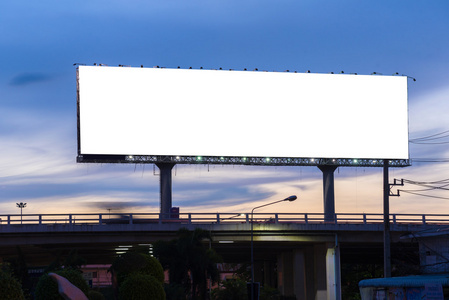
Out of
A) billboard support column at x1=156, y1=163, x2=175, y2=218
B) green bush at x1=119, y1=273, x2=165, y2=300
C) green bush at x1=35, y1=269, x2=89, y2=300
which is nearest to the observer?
green bush at x1=35, y1=269, x2=89, y2=300

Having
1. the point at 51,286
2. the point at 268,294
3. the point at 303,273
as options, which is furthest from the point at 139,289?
the point at 303,273

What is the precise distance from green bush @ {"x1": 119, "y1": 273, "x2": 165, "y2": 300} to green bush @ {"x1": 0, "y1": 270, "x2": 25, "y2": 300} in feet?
38.1

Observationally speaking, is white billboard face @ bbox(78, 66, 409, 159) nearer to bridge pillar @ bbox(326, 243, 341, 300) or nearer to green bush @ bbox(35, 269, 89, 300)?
bridge pillar @ bbox(326, 243, 341, 300)

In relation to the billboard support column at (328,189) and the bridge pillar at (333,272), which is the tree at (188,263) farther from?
the billboard support column at (328,189)

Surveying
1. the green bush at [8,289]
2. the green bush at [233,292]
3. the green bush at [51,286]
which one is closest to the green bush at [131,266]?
the green bush at [51,286]

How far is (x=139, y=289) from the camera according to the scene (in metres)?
33.2

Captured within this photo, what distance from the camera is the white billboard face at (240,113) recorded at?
2955 inches

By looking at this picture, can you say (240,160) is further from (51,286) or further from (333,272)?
(51,286)

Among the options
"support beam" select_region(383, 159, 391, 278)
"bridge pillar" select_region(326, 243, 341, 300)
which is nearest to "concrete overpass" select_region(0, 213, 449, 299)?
"bridge pillar" select_region(326, 243, 341, 300)

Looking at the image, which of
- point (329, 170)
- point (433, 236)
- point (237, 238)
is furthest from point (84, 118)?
point (433, 236)

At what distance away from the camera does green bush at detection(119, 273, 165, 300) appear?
33062 mm

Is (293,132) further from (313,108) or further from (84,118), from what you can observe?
(84,118)

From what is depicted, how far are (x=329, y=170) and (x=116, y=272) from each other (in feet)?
157

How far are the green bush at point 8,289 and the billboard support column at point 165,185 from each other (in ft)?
176
